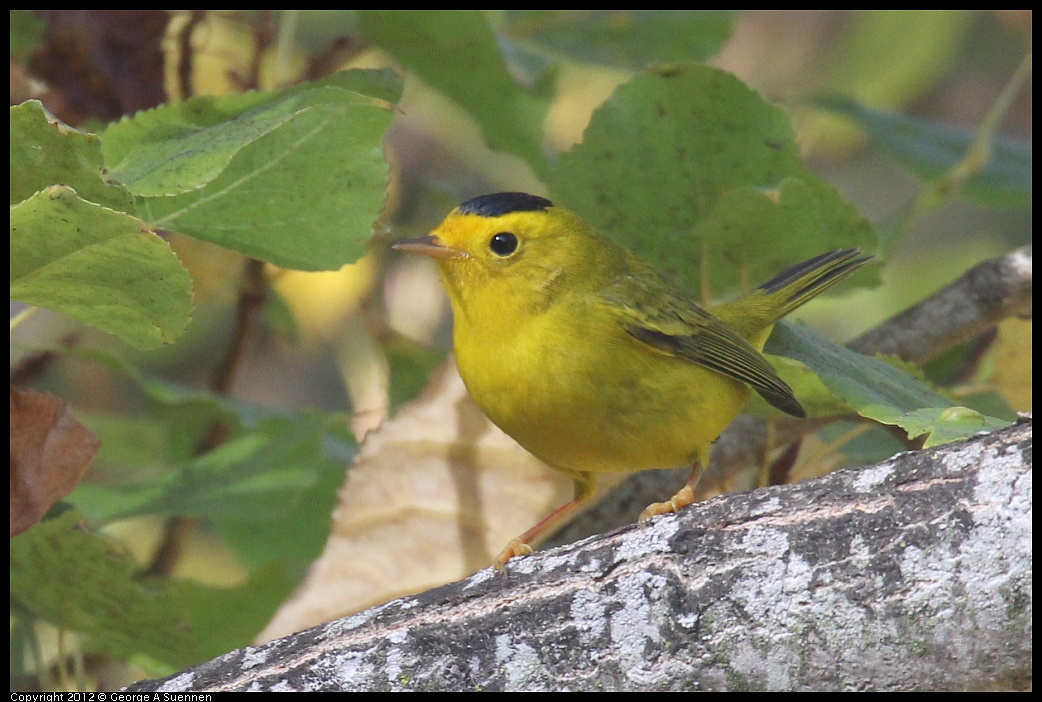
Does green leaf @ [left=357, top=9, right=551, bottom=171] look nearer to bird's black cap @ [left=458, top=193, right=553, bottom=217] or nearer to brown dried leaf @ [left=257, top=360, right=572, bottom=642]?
bird's black cap @ [left=458, top=193, right=553, bottom=217]

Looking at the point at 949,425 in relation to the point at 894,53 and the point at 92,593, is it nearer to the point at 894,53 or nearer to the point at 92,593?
the point at 92,593

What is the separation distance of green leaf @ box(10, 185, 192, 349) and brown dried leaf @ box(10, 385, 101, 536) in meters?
0.28

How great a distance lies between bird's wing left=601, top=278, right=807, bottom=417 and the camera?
246 centimetres

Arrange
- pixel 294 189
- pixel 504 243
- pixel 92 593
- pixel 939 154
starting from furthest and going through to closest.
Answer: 1. pixel 939 154
2. pixel 504 243
3. pixel 92 593
4. pixel 294 189

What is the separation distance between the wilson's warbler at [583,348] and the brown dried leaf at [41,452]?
835 mm

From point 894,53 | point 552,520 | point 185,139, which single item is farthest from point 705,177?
point 894,53

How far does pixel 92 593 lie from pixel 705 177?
5.23 feet

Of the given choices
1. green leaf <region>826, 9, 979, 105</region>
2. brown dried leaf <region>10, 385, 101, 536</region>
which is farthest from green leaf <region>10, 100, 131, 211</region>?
green leaf <region>826, 9, 979, 105</region>

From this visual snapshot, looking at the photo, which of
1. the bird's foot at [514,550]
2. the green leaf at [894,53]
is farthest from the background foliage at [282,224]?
the green leaf at [894,53]

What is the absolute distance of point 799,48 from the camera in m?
7.60

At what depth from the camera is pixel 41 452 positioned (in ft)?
6.49

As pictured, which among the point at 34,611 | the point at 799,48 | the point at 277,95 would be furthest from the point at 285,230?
the point at 799,48
